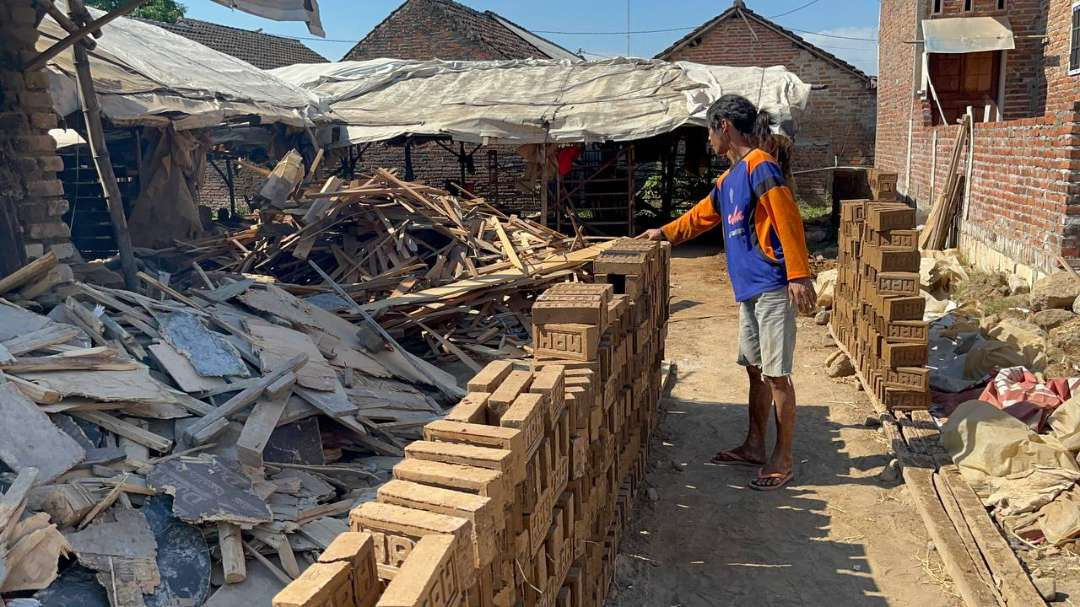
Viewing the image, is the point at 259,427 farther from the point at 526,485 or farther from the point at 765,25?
the point at 765,25

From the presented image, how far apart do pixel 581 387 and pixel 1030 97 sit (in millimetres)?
15772

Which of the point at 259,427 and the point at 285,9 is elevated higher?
the point at 285,9

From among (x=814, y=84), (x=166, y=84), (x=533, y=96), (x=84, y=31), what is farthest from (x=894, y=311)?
(x=814, y=84)

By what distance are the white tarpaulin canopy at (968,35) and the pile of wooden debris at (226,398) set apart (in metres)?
9.45

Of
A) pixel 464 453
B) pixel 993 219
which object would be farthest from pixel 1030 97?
pixel 464 453

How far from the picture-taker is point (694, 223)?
17.4ft

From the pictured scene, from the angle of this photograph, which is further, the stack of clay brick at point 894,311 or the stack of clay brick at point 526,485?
the stack of clay brick at point 894,311

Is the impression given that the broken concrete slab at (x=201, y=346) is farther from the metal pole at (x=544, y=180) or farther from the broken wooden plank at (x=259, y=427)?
the metal pole at (x=544, y=180)

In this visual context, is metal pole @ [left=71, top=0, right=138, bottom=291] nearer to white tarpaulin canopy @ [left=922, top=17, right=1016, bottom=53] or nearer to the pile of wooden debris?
the pile of wooden debris

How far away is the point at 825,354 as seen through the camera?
27.0 feet

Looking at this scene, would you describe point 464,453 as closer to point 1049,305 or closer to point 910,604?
point 910,604

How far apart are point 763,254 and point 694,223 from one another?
686 mm

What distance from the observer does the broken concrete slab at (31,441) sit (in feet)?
13.5

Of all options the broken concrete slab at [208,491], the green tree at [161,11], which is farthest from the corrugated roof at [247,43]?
the broken concrete slab at [208,491]
